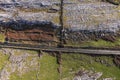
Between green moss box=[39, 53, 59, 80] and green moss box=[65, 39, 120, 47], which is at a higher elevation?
green moss box=[65, 39, 120, 47]

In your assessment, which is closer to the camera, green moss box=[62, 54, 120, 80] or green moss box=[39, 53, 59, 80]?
green moss box=[62, 54, 120, 80]

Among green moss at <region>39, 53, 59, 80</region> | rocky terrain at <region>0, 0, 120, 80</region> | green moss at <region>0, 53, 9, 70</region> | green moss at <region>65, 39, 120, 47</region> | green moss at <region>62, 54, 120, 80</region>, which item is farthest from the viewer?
green moss at <region>65, 39, 120, 47</region>


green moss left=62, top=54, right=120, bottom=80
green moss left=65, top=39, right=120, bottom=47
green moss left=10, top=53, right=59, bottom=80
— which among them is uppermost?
green moss left=65, top=39, right=120, bottom=47

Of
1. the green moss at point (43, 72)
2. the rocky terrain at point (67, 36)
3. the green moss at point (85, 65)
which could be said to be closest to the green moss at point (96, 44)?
the rocky terrain at point (67, 36)

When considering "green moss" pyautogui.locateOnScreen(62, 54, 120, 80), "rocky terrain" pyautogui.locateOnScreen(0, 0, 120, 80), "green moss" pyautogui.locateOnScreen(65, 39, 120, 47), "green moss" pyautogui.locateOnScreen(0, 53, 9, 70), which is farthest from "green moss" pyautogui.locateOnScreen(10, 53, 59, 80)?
"green moss" pyautogui.locateOnScreen(65, 39, 120, 47)

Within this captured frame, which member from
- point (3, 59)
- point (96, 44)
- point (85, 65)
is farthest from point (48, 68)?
point (96, 44)

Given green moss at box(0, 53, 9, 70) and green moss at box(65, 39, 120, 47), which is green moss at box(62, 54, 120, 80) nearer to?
green moss at box(65, 39, 120, 47)

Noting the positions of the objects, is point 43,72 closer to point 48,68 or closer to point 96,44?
point 48,68

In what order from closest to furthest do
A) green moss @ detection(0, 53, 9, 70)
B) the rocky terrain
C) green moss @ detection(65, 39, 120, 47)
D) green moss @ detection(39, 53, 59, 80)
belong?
green moss @ detection(39, 53, 59, 80) < the rocky terrain < green moss @ detection(0, 53, 9, 70) < green moss @ detection(65, 39, 120, 47)

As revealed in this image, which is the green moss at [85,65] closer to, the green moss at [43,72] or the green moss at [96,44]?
the green moss at [43,72]
